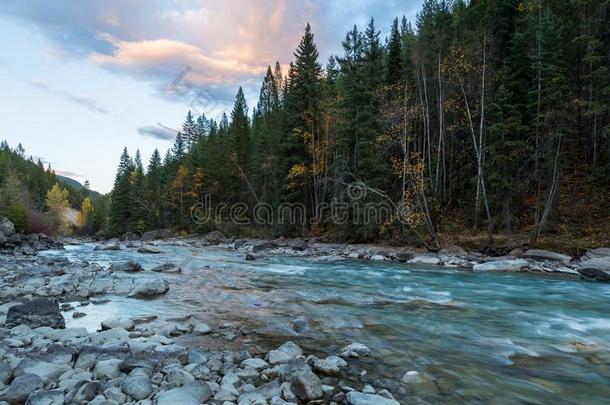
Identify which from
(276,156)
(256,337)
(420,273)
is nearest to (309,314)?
(256,337)

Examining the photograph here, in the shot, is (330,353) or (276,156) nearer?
(330,353)

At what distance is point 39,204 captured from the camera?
93.9 metres

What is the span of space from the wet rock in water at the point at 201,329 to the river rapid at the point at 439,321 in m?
0.88

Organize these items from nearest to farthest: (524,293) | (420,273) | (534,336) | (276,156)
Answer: (534,336) → (524,293) → (420,273) → (276,156)

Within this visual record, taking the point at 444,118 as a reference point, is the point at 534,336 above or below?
below

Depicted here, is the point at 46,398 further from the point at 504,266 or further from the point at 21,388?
the point at 504,266

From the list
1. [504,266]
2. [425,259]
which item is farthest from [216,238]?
[504,266]

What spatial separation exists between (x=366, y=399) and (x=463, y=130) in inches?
1070

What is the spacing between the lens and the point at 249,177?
4809 cm

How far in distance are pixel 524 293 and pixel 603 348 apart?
5.00m

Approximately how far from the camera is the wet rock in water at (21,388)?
3.92 metres

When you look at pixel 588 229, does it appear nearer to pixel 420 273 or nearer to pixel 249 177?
pixel 420 273

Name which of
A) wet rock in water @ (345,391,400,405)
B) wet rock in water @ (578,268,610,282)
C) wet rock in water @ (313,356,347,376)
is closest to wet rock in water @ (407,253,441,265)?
wet rock in water @ (578,268,610,282)

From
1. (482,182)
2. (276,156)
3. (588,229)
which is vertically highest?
(276,156)
